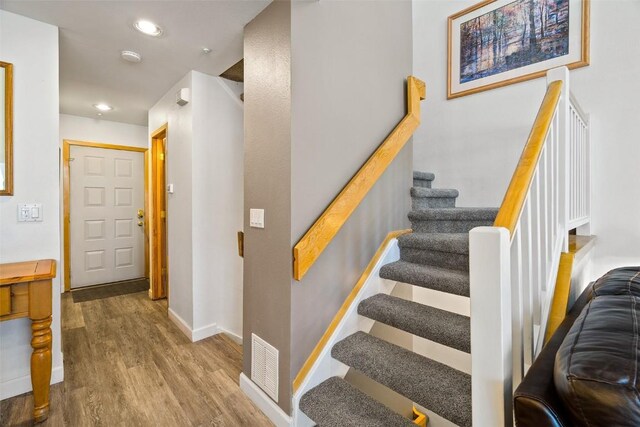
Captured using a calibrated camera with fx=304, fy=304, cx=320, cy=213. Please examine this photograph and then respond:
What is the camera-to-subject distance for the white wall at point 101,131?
4074 millimetres

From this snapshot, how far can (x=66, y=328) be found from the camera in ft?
9.64

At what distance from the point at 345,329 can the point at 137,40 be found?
8.35 ft

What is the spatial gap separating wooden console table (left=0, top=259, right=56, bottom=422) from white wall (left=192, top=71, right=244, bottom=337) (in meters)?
1.12

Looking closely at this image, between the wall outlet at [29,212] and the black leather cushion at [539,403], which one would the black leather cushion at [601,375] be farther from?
the wall outlet at [29,212]

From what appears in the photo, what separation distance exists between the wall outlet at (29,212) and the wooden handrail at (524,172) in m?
2.64

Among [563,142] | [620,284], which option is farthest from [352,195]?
[620,284]

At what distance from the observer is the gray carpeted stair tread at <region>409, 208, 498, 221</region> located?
79.6 inches

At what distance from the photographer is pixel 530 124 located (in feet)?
8.08

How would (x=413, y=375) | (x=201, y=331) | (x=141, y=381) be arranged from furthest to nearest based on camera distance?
(x=201, y=331), (x=141, y=381), (x=413, y=375)

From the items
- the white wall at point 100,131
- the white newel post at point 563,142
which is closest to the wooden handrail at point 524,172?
the white newel post at point 563,142

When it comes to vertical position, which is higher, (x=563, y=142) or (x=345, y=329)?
(x=563, y=142)

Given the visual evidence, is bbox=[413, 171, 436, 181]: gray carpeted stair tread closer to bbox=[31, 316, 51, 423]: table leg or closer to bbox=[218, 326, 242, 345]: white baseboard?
bbox=[218, 326, 242, 345]: white baseboard

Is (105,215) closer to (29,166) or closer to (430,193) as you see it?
(29,166)

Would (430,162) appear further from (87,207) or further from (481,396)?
(87,207)
